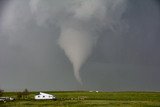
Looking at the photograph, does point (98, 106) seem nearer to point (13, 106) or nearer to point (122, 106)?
point (122, 106)

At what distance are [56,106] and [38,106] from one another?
5.83 m

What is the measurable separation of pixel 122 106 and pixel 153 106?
8.94 meters

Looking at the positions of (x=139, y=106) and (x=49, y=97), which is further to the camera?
(x=49, y=97)

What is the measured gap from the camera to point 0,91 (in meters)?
162

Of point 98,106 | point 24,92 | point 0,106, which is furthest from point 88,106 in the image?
point 24,92

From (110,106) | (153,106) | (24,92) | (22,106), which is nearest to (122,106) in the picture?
(110,106)

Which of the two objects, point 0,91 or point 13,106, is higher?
point 0,91

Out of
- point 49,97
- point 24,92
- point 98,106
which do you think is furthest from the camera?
point 24,92

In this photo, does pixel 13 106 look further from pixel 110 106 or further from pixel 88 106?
pixel 110 106

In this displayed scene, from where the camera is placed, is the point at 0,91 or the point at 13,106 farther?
the point at 0,91

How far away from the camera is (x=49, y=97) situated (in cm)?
13012

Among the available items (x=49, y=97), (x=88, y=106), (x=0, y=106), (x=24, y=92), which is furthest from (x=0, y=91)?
(x=88, y=106)

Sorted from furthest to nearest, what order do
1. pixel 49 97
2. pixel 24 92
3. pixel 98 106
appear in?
pixel 24 92
pixel 49 97
pixel 98 106

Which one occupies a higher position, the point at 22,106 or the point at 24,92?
the point at 24,92
